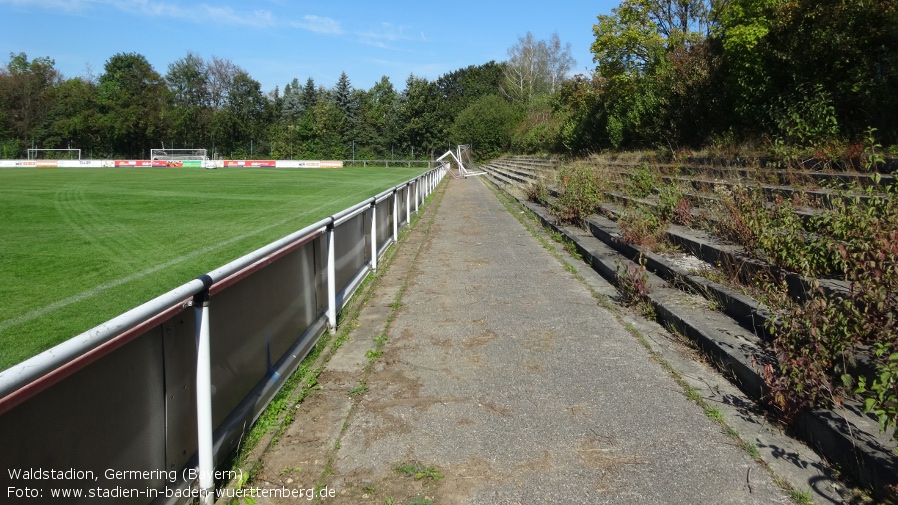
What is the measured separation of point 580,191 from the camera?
589 inches

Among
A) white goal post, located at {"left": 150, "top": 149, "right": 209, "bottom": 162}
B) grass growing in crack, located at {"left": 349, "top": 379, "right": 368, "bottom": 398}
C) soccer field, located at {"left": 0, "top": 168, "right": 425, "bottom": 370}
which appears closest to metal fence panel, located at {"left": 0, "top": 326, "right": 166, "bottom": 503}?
grass growing in crack, located at {"left": 349, "top": 379, "right": 368, "bottom": 398}

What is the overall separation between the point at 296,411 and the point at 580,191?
11.4 meters

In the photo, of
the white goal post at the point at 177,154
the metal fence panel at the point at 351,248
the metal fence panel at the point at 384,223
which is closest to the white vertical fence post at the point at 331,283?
the metal fence panel at the point at 351,248

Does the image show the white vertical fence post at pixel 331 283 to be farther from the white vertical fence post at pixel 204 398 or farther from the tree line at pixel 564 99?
the tree line at pixel 564 99

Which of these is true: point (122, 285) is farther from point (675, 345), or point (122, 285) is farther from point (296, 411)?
point (675, 345)

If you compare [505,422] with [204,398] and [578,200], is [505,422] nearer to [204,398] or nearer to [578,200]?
[204,398]

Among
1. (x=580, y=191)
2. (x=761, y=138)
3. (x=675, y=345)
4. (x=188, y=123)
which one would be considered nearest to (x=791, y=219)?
(x=675, y=345)

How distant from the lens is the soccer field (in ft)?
23.4

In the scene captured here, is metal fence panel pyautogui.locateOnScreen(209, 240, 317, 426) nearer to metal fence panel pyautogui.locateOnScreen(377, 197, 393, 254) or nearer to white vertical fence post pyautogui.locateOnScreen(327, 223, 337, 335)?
white vertical fence post pyautogui.locateOnScreen(327, 223, 337, 335)

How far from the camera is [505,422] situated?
4441 millimetres

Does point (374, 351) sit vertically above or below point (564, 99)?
below

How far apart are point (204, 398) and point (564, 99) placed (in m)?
34.1

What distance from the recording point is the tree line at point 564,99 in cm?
1148

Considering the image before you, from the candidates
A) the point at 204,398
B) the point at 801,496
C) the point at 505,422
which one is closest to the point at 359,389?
the point at 505,422
